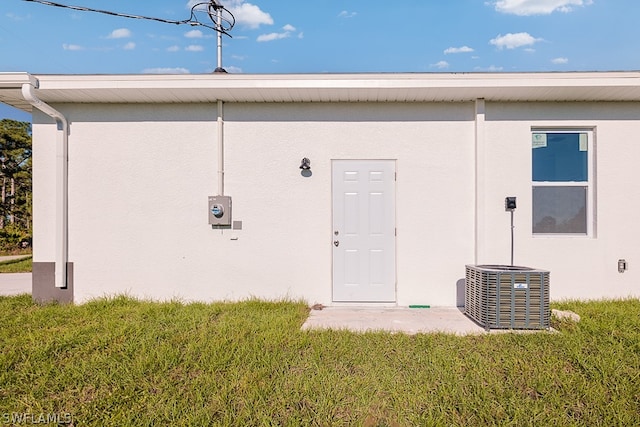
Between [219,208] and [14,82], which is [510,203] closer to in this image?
[219,208]

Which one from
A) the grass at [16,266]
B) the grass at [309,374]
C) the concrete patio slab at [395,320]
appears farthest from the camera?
the grass at [16,266]

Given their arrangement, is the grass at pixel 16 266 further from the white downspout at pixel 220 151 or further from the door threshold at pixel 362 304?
the door threshold at pixel 362 304

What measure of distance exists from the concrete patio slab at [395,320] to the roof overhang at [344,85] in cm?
302

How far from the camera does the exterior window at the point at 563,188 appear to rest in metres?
4.80

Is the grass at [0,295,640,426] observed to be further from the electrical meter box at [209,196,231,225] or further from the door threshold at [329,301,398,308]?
the electrical meter box at [209,196,231,225]

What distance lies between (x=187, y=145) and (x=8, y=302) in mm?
3409

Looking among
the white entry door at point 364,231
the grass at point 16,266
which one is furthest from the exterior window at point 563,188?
the grass at point 16,266

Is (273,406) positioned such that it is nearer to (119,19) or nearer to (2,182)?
(119,19)

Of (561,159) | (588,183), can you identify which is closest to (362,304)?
(561,159)

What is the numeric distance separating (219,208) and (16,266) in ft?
24.9

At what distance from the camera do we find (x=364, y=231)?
4832 millimetres

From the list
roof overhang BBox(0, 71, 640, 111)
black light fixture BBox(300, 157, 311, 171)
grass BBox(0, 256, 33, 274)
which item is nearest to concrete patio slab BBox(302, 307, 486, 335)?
black light fixture BBox(300, 157, 311, 171)

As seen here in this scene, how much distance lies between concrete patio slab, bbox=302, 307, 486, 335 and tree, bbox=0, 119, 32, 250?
51.0 feet

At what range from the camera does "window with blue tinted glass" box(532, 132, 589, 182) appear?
15.8 feet
